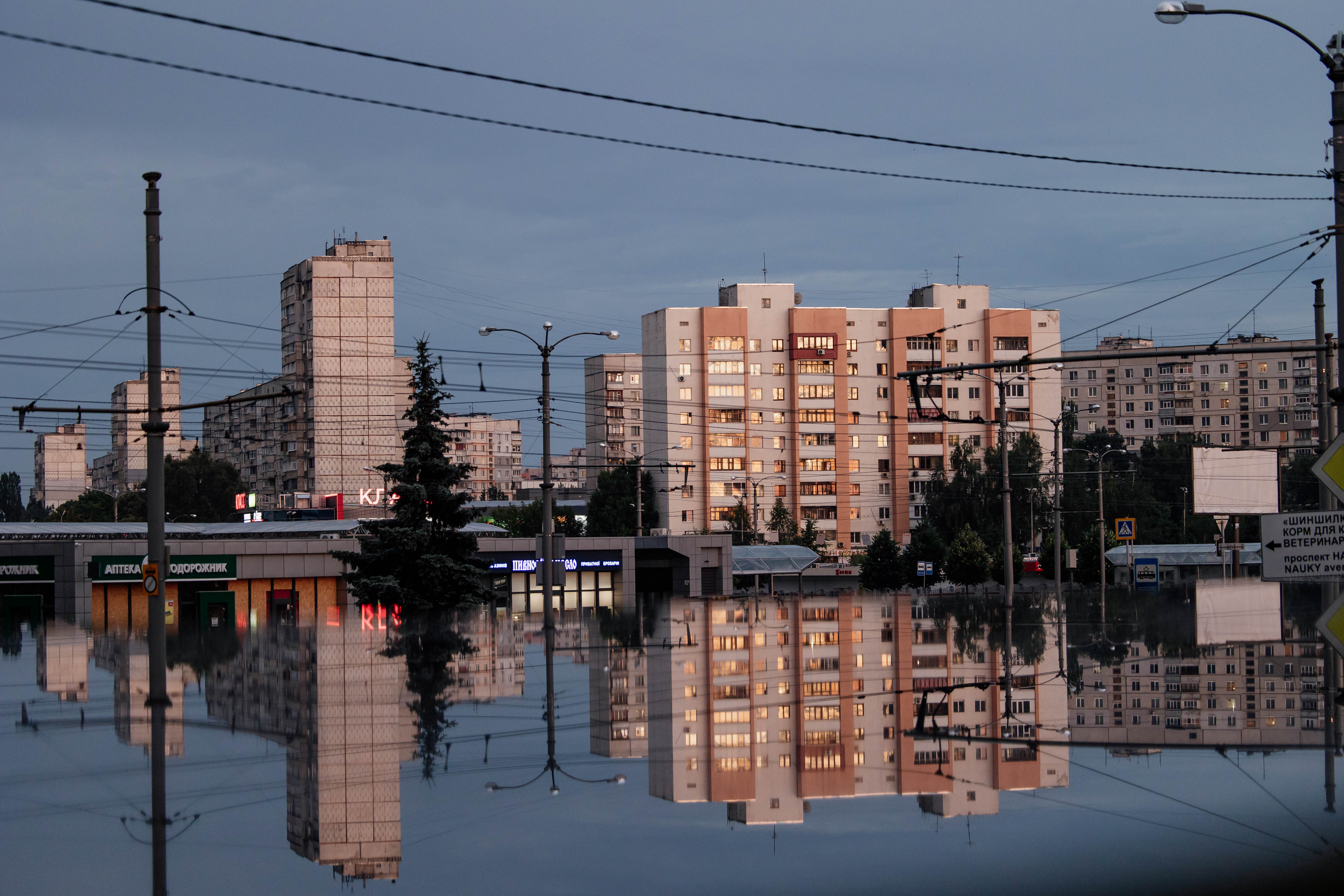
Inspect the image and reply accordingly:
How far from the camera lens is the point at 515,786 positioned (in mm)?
11188

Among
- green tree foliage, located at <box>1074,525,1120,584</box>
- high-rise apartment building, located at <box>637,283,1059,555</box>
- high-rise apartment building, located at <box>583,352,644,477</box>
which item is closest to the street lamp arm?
green tree foliage, located at <box>1074,525,1120,584</box>

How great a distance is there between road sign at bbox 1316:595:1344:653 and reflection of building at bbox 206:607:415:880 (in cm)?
814

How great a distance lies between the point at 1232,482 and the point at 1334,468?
155ft

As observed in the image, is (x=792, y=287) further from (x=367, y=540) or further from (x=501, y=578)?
(x=367, y=540)

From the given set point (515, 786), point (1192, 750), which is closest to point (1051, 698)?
point (1192, 750)

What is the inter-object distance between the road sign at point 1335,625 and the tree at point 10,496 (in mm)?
182605

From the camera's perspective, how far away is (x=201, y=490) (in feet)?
391

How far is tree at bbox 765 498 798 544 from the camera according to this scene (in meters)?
101

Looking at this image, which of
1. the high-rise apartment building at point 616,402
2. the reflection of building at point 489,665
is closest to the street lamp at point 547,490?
the reflection of building at point 489,665

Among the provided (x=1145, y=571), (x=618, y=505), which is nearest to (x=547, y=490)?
(x=1145, y=571)

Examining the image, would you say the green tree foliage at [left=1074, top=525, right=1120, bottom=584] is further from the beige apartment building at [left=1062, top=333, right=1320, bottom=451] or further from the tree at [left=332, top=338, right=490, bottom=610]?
the beige apartment building at [left=1062, top=333, right=1320, bottom=451]

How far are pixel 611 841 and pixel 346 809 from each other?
2.48 metres

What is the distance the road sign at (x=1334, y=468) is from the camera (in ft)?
37.8

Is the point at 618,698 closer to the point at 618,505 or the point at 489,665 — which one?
the point at 489,665
